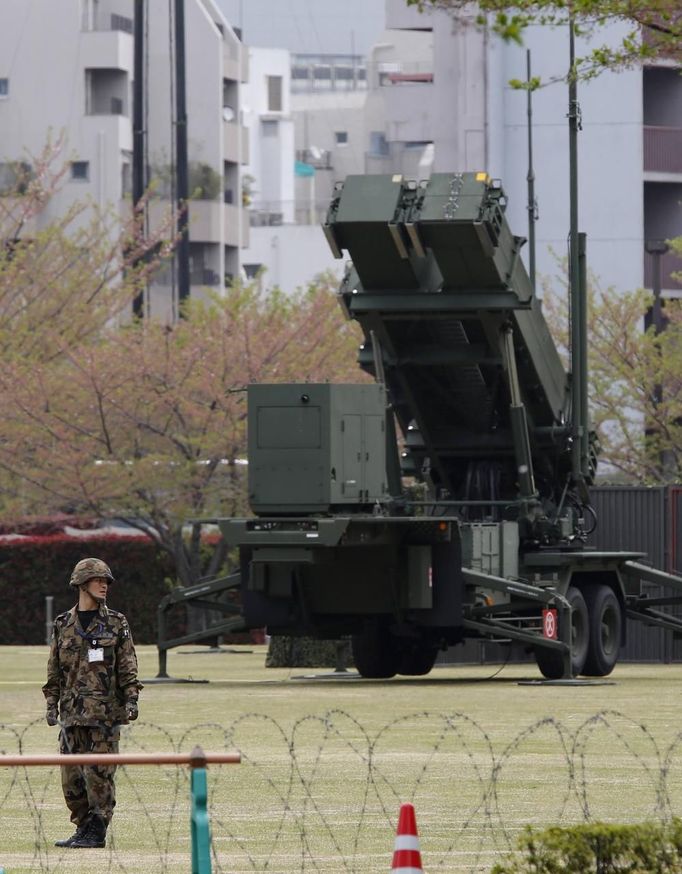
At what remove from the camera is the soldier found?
1268 centimetres

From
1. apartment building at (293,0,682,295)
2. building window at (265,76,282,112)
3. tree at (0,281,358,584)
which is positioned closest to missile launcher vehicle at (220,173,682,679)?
tree at (0,281,358,584)

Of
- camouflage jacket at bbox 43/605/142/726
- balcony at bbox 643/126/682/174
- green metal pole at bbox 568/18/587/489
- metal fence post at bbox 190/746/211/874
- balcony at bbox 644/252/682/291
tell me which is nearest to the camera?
metal fence post at bbox 190/746/211/874

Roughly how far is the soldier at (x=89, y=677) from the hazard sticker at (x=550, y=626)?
14461 mm

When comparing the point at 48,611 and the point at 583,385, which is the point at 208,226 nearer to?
the point at 48,611

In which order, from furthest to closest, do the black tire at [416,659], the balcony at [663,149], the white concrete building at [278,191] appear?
the white concrete building at [278,191], the balcony at [663,149], the black tire at [416,659]

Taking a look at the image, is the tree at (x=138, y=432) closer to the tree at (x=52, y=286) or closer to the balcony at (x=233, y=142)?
the tree at (x=52, y=286)

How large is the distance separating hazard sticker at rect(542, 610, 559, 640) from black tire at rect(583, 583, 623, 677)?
45.5 inches

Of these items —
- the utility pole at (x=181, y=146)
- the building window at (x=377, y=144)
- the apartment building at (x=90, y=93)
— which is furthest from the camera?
the building window at (x=377, y=144)

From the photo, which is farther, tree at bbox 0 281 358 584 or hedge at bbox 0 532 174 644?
hedge at bbox 0 532 174 644

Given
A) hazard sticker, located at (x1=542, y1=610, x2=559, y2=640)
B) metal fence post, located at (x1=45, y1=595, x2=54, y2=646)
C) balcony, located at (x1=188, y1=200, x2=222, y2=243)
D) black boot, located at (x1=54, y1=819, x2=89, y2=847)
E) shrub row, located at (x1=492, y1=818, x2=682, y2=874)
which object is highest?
balcony, located at (x1=188, y1=200, x2=222, y2=243)

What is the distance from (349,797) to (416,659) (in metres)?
14.7

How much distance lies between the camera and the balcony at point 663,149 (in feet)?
193

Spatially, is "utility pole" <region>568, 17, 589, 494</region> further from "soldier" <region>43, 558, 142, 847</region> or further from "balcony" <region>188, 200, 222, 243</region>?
"balcony" <region>188, 200, 222, 243</region>

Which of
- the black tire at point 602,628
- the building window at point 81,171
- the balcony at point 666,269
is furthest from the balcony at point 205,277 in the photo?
the black tire at point 602,628
